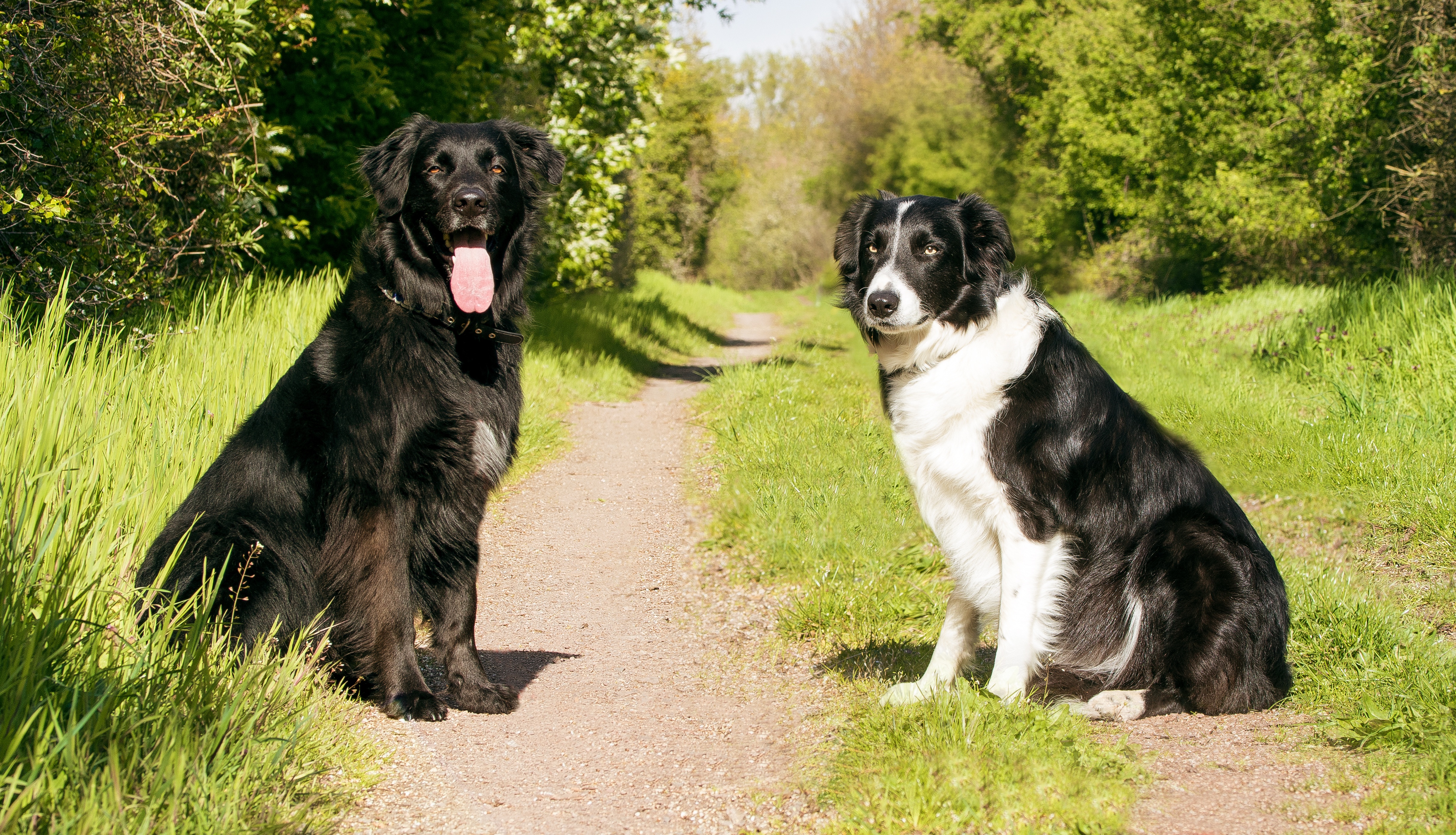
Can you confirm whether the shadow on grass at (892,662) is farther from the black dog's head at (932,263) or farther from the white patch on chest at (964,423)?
the black dog's head at (932,263)

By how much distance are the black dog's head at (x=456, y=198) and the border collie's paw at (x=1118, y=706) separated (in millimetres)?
2629

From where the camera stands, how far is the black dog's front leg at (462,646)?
3689mm

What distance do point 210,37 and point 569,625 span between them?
507 centimetres

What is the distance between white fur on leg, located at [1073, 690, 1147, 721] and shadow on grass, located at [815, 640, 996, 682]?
0.46 metres

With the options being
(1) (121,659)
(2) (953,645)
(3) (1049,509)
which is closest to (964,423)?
(3) (1049,509)

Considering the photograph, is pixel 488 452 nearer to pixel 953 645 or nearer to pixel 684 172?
pixel 953 645

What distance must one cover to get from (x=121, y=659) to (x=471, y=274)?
171cm

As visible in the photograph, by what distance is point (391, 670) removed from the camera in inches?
138

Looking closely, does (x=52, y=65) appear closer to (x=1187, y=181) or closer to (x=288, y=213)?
(x=288, y=213)

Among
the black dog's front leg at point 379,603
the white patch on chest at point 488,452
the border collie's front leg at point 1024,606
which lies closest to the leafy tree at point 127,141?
the black dog's front leg at point 379,603

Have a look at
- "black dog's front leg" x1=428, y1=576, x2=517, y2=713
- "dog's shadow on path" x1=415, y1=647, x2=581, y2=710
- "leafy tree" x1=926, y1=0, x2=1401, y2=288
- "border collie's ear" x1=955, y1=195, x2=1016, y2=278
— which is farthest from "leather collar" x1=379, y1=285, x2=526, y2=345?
"leafy tree" x1=926, y1=0, x2=1401, y2=288

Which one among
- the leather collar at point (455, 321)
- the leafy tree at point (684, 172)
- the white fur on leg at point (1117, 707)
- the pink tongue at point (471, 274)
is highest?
the leafy tree at point (684, 172)

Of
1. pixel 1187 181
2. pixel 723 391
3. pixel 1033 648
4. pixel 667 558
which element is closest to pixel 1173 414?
pixel 723 391

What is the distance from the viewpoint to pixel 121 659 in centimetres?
273
